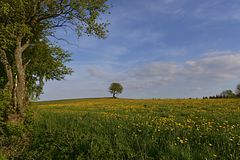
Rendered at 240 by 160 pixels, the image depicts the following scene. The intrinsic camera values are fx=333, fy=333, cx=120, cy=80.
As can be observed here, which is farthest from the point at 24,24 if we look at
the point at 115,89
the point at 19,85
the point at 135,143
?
the point at 115,89

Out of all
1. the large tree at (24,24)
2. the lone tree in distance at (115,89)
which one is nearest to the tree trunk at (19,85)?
the large tree at (24,24)

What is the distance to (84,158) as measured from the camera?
32.4 feet

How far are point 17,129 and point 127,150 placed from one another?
7048 mm

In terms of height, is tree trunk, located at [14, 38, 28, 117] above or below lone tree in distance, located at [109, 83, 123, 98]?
below

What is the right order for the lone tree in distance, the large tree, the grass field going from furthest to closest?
the lone tree in distance
the large tree
the grass field

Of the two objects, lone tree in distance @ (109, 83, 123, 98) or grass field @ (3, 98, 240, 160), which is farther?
lone tree in distance @ (109, 83, 123, 98)

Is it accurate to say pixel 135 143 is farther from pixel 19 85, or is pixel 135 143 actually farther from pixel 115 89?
pixel 115 89

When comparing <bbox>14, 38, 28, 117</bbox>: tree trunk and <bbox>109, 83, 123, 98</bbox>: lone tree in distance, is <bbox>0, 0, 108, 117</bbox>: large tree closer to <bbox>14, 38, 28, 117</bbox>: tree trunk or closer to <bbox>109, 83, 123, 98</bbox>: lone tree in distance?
<bbox>14, 38, 28, 117</bbox>: tree trunk

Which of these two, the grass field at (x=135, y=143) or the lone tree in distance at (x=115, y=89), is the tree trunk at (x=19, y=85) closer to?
the grass field at (x=135, y=143)

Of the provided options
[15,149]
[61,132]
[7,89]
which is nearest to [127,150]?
[61,132]

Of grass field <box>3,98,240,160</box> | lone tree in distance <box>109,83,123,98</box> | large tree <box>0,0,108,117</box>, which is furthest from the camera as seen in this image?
lone tree in distance <box>109,83,123,98</box>

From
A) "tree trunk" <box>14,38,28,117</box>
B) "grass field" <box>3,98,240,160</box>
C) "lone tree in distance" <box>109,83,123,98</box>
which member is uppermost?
"lone tree in distance" <box>109,83,123,98</box>

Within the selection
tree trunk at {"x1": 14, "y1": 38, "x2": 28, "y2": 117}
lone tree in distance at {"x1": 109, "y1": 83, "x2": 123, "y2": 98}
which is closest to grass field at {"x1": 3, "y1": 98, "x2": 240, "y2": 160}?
tree trunk at {"x1": 14, "y1": 38, "x2": 28, "y2": 117}

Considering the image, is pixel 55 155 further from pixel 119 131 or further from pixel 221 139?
pixel 221 139
